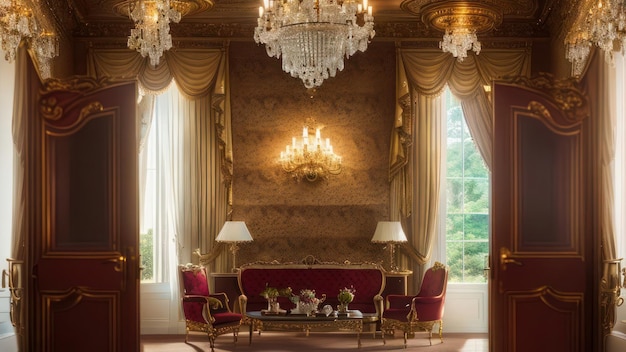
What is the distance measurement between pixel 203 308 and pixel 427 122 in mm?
3751

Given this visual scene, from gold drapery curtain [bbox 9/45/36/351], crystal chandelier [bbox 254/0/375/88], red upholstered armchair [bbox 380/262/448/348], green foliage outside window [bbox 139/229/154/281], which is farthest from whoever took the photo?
green foliage outside window [bbox 139/229/154/281]

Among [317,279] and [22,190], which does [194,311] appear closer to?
[317,279]

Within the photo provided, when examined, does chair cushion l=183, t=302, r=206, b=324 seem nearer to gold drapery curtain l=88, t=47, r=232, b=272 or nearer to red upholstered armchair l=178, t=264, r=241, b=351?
red upholstered armchair l=178, t=264, r=241, b=351

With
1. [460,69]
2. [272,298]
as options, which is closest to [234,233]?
[272,298]

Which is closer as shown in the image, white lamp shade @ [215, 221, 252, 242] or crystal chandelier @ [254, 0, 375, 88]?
crystal chandelier @ [254, 0, 375, 88]

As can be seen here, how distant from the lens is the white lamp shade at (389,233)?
10.1 meters

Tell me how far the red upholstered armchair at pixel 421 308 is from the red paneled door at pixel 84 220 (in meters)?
3.47

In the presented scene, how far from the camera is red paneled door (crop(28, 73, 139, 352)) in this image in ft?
23.6

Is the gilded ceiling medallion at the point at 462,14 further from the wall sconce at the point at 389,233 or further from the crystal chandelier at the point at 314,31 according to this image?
the wall sconce at the point at 389,233

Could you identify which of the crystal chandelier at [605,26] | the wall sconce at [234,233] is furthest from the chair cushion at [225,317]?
the crystal chandelier at [605,26]

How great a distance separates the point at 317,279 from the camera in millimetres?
10297

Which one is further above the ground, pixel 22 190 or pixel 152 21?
pixel 152 21

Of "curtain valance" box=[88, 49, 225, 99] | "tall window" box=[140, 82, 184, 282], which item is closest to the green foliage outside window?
"tall window" box=[140, 82, 184, 282]

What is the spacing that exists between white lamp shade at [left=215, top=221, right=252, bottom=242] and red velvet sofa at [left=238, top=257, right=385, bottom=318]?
1.58 feet
